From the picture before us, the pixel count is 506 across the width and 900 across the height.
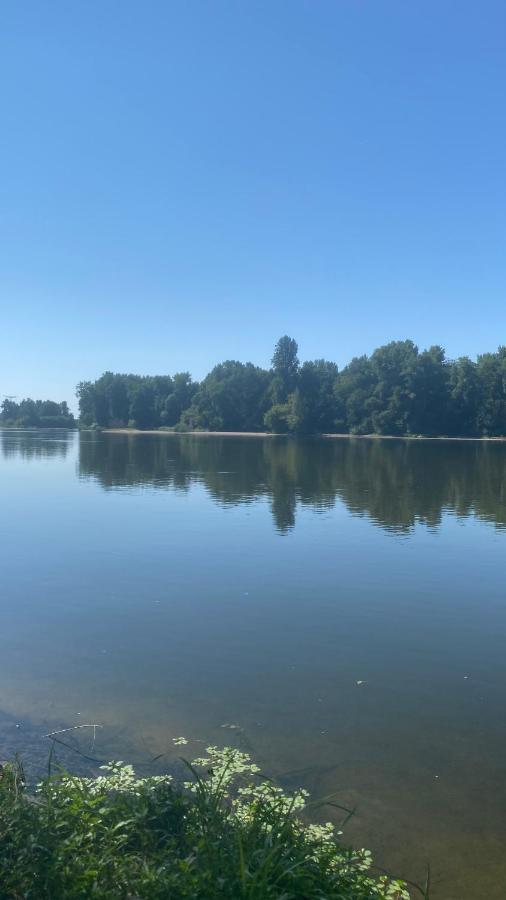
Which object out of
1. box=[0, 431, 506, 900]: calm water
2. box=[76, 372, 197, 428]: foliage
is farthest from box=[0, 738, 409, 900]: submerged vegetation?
box=[76, 372, 197, 428]: foliage

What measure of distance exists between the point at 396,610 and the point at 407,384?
356 ft

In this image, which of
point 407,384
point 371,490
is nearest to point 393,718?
point 371,490

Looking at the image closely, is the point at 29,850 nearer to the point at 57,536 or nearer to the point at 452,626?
the point at 452,626

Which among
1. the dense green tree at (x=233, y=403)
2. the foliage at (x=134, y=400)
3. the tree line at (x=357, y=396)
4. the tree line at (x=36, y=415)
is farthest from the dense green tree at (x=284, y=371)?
the tree line at (x=36, y=415)

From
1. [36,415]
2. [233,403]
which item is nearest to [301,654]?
[233,403]

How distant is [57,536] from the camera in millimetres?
19625

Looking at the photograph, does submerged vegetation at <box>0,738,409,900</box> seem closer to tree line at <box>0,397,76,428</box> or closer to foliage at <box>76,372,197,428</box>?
foliage at <box>76,372,197,428</box>

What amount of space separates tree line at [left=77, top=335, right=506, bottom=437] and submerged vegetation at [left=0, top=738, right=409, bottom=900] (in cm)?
11520

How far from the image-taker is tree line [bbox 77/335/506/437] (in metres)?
117

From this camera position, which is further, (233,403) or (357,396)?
(233,403)

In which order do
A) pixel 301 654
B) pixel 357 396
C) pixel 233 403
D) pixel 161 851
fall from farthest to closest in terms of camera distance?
pixel 233 403 < pixel 357 396 < pixel 301 654 < pixel 161 851

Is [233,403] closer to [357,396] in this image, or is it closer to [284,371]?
[284,371]

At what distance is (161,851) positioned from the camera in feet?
15.4

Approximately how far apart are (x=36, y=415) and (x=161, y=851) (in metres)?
189
